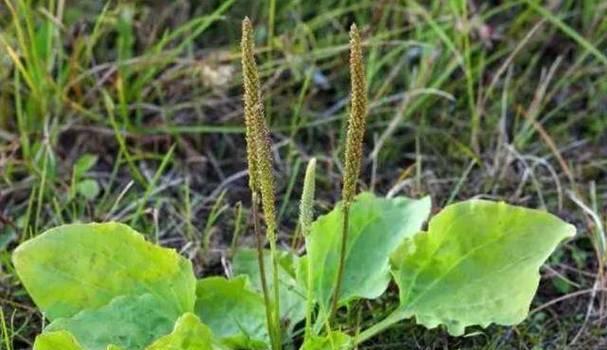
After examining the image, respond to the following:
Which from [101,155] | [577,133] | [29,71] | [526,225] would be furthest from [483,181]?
[29,71]

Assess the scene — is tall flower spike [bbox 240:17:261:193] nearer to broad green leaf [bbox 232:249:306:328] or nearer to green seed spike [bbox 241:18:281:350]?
green seed spike [bbox 241:18:281:350]

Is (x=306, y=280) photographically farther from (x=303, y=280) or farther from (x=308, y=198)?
(x=308, y=198)

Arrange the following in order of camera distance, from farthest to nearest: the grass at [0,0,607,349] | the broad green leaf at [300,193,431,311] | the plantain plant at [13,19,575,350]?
the grass at [0,0,607,349]
the broad green leaf at [300,193,431,311]
the plantain plant at [13,19,575,350]

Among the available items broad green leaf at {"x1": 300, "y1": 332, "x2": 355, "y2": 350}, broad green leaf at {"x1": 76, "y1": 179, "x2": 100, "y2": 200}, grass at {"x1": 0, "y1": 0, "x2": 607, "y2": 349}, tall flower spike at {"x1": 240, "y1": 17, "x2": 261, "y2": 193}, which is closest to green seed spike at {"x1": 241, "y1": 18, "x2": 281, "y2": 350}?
tall flower spike at {"x1": 240, "y1": 17, "x2": 261, "y2": 193}

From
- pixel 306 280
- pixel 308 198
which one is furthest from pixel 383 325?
pixel 308 198

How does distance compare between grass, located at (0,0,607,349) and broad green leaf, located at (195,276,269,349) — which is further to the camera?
grass, located at (0,0,607,349)

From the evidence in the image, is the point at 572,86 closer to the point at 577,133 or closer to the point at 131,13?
the point at 577,133
